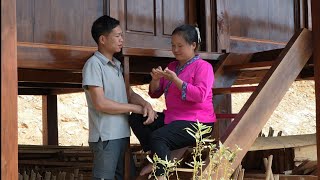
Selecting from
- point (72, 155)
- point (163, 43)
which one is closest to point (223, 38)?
point (163, 43)

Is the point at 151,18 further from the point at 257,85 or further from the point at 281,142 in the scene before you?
the point at 281,142

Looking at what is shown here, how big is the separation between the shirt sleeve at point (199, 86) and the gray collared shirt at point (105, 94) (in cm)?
56

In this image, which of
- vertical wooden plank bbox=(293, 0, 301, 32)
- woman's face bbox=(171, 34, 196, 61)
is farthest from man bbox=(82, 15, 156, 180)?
vertical wooden plank bbox=(293, 0, 301, 32)

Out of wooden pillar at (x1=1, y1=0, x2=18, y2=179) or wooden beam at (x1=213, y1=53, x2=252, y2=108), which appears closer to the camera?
wooden pillar at (x1=1, y1=0, x2=18, y2=179)

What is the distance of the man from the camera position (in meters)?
4.39

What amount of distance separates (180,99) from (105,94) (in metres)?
0.55

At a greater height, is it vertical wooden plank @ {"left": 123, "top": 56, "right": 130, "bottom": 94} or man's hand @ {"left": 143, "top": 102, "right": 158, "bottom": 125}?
vertical wooden plank @ {"left": 123, "top": 56, "right": 130, "bottom": 94}

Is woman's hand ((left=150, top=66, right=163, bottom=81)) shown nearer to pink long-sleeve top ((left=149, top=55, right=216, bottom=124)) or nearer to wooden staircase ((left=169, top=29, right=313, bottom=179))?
pink long-sleeve top ((left=149, top=55, right=216, bottom=124))

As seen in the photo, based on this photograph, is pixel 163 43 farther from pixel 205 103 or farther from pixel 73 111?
Answer: pixel 73 111

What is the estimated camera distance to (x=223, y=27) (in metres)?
5.97

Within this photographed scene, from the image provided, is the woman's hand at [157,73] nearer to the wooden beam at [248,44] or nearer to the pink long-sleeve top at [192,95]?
the pink long-sleeve top at [192,95]

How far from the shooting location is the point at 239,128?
440 centimetres

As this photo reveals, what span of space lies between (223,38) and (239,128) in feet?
5.69

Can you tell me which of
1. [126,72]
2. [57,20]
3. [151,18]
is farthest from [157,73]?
[151,18]
